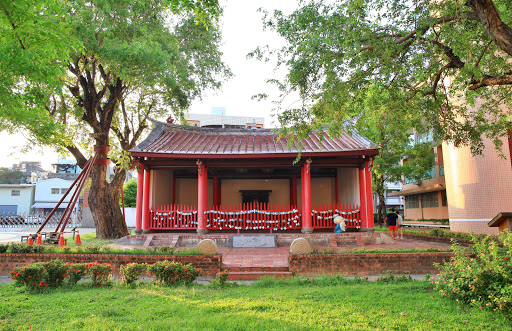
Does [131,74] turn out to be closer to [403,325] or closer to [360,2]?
[360,2]

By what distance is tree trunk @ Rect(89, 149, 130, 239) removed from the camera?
15477 mm

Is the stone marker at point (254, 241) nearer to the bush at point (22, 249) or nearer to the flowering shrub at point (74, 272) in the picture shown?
the bush at point (22, 249)

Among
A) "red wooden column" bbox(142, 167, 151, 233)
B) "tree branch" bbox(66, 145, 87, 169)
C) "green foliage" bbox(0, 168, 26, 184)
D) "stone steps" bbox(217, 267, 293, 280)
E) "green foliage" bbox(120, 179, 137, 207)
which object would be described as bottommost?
"stone steps" bbox(217, 267, 293, 280)

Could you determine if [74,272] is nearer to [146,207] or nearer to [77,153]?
[146,207]

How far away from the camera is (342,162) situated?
543 inches

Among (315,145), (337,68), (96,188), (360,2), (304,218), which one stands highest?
(360,2)

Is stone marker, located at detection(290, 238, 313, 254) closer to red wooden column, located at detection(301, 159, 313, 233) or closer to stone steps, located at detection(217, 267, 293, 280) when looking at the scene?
stone steps, located at detection(217, 267, 293, 280)

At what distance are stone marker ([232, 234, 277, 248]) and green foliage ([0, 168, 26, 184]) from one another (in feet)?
167

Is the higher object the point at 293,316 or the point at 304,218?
the point at 304,218

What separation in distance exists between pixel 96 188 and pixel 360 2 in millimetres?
13641

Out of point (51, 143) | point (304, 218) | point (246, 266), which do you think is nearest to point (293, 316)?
point (246, 266)

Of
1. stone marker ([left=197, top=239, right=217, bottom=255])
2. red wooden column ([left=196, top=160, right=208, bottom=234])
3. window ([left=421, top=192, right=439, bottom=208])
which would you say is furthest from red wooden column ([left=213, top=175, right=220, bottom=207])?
window ([left=421, top=192, right=439, bottom=208])

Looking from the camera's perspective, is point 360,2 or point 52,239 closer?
point 360,2

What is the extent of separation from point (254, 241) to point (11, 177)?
52175 millimetres
